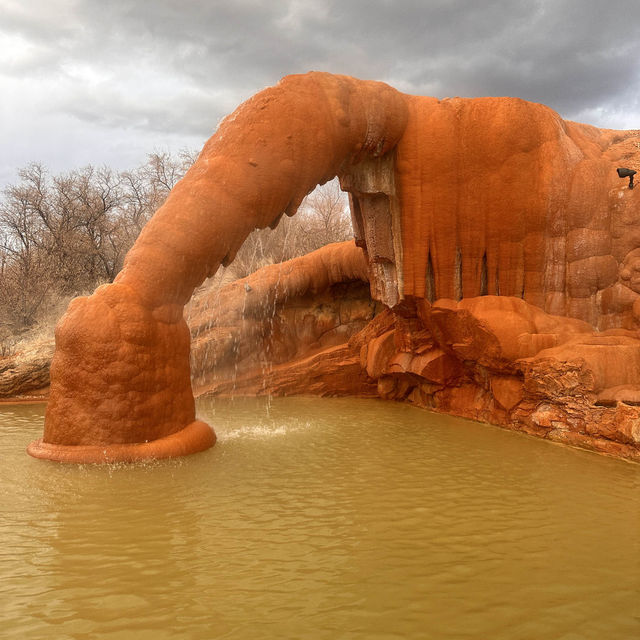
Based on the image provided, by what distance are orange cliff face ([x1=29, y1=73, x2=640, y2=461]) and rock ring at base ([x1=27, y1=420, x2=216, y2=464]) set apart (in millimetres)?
16

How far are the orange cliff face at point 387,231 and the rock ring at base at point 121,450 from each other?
0.02m

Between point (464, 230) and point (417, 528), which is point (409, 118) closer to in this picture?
point (464, 230)

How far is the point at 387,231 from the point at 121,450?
4.52 m

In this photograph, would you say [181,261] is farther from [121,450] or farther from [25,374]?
[25,374]

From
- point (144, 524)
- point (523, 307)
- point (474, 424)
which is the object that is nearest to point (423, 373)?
point (474, 424)

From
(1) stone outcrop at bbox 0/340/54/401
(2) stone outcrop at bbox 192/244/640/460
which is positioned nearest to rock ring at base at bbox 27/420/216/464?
(2) stone outcrop at bbox 192/244/640/460

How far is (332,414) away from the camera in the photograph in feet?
25.3

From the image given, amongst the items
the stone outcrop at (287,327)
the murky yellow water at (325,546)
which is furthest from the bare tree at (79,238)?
the murky yellow water at (325,546)

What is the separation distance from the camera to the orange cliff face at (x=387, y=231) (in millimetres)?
5281

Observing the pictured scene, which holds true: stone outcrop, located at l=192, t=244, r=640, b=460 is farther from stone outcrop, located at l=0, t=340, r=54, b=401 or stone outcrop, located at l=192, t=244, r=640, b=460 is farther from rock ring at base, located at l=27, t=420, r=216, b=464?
rock ring at base, located at l=27, t=420, r=216, b=464

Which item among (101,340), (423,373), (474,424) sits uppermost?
(101,340)

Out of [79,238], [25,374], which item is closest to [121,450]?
[25,374]

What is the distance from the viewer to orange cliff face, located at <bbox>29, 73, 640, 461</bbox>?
5281 mm

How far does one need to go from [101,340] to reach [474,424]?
14.7ft
